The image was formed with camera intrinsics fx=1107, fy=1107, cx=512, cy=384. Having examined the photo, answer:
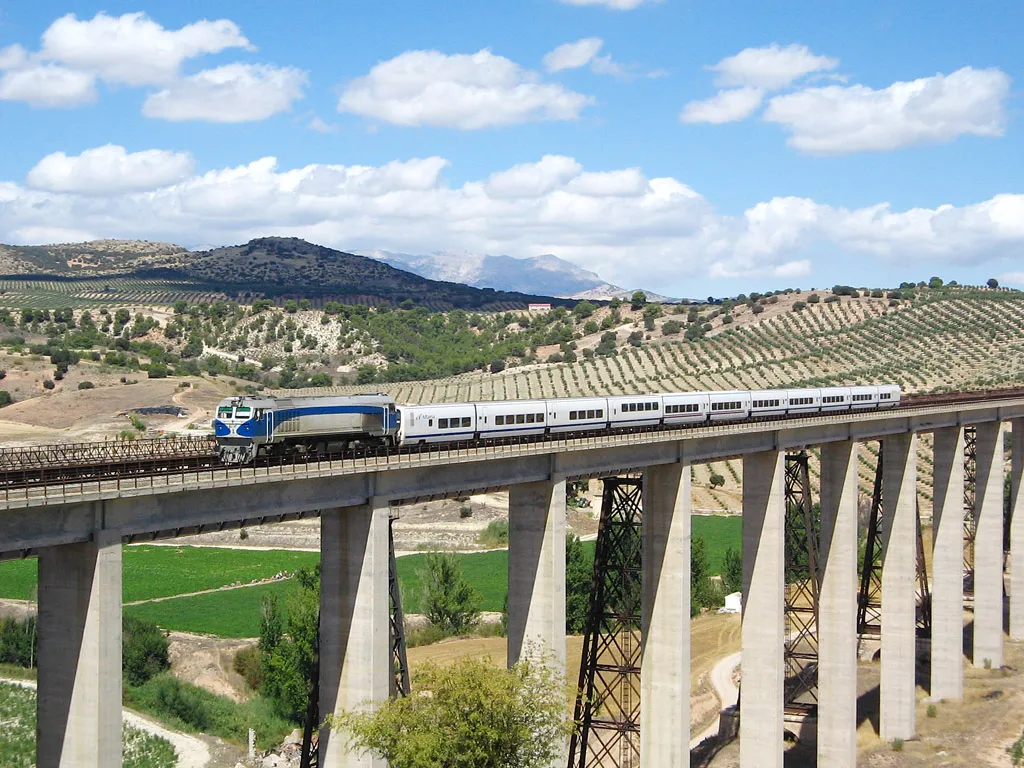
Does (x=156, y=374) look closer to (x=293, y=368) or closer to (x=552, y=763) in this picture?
(x=293, y=368)

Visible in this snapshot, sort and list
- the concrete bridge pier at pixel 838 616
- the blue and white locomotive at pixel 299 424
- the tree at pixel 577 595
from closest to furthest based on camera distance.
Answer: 1. the blue and white locomotive at pixel 299 424
2. the concrete bridge pier at pixel 838 616
3. the tree at pixel 577 595

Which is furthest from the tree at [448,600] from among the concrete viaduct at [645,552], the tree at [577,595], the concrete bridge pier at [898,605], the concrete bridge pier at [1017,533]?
the concrete bridge pier at [1017,533]

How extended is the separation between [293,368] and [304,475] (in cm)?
14574

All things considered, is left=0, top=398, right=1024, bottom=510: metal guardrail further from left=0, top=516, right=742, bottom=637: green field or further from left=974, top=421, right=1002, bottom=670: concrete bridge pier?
left=0, top=516, right=742, bottom=637: green field

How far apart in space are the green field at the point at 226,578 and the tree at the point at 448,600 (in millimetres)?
1428

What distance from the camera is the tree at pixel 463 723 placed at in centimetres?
2720

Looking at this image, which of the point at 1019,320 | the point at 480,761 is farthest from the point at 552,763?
the point at 1019,320

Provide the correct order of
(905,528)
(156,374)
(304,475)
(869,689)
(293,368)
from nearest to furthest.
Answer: (304,475) → (905,528) → (869,689) → (156,374) → (293,368)

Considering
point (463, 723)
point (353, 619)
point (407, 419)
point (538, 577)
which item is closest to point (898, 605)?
point (538, 577)

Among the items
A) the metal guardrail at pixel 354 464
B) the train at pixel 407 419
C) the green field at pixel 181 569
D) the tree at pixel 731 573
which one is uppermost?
the train at pixel 407 419

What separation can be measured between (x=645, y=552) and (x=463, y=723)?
1468 cm

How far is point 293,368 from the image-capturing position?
170 m

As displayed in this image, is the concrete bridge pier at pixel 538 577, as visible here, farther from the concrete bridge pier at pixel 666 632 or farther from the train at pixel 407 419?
the concrete bridge pier at pixel 666 632

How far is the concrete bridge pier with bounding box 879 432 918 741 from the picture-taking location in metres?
53.3
